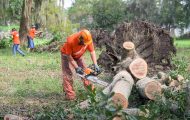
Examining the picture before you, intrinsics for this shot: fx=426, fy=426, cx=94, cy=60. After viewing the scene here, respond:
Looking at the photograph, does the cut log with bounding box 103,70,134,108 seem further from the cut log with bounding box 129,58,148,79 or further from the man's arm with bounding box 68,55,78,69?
the man's arm with bounding box 68,55,78,69

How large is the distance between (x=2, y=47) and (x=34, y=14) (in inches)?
203

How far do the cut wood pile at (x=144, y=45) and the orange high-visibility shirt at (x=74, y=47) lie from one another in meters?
4.88

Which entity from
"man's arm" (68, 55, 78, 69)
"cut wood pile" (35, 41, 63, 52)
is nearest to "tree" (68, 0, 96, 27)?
"cut wood pile" (35, 41, 63, 52)

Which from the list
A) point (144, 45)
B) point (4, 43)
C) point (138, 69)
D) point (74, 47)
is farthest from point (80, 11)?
point (74, 47)

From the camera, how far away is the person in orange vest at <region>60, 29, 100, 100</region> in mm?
9164

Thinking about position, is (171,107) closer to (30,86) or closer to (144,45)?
(30,86)

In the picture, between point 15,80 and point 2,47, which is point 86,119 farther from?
point 2,47

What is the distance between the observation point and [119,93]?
6.98m

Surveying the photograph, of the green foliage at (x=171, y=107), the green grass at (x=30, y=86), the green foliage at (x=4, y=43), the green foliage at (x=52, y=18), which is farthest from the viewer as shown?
the green foliage at (x=52, y=18)

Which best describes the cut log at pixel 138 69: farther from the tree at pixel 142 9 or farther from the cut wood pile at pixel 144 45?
the tree at pixel 142 9

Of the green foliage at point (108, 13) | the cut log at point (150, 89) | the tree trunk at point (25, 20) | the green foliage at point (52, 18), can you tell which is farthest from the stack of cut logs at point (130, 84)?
the green foliage at point (108, 13)

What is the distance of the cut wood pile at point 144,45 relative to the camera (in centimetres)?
1478

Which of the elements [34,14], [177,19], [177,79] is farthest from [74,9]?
[177,79]

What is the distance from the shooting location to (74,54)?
9734mm
